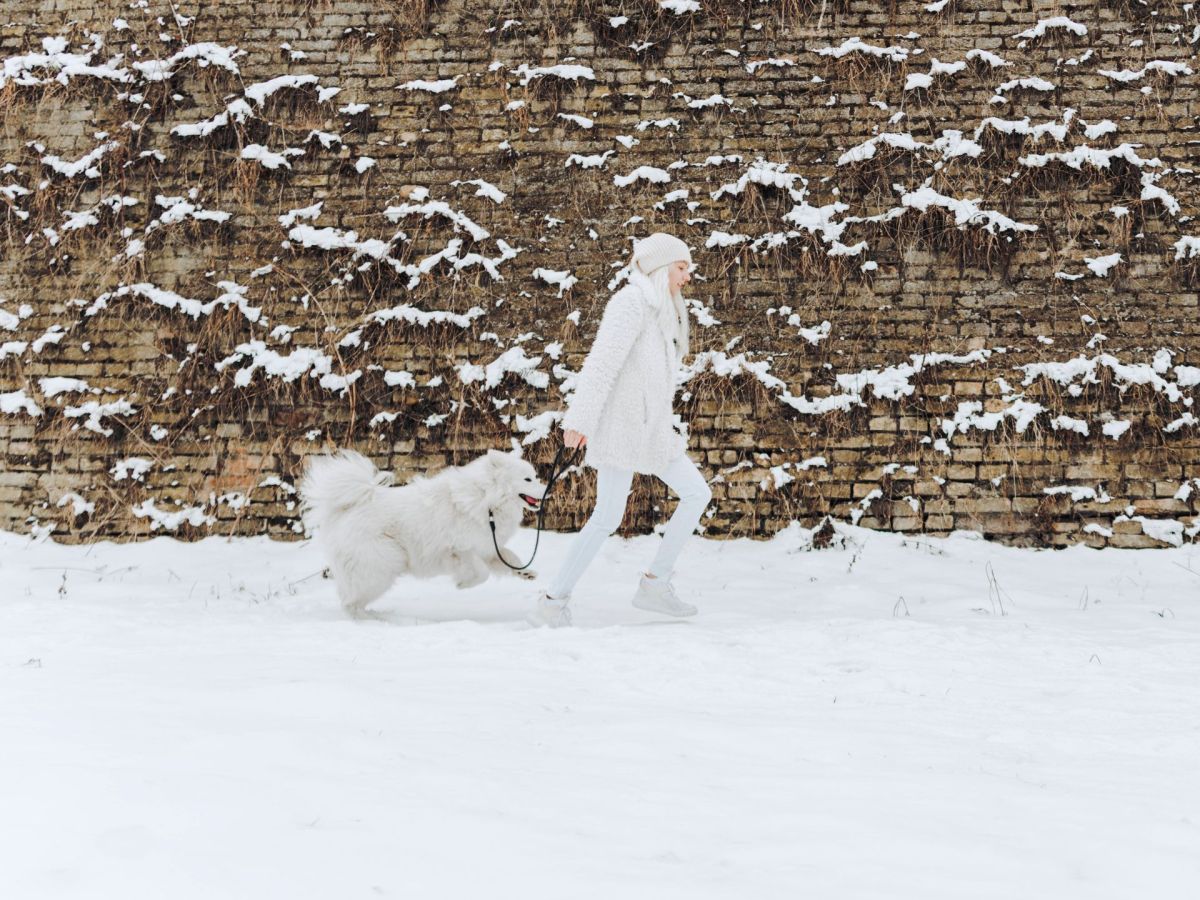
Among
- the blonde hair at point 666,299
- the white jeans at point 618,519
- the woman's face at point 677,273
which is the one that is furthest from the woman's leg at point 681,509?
the woman's face at point 677,273

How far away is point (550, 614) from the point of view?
378 cm

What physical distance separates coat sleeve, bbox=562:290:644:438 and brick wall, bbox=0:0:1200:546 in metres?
1.99

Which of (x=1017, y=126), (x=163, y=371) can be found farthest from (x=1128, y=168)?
(x=163, y=371)

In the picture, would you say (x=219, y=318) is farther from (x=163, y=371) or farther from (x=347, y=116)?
(x=347, y=116)

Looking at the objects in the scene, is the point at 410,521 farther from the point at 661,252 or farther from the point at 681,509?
the point at 661,252

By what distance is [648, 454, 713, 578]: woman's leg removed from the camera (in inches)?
154

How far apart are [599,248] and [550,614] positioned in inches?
115

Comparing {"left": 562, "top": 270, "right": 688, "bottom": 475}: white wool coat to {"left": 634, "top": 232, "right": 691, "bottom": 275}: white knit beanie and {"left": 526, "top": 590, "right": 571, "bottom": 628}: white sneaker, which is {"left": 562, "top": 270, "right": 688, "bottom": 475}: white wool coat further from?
{"left": 526, "top": 590, "right": 571, "bottom": 628}: white sneaker

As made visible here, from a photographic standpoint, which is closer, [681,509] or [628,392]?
[628,392]

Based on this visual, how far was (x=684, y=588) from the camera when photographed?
15.9 ft

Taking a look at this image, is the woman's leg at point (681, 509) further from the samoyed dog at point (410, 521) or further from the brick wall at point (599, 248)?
the brick wall at point (599, 248)

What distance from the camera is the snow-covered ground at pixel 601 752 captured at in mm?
1541

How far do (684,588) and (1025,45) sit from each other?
4.22m

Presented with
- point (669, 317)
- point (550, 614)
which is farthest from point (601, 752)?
point (669, 317)
